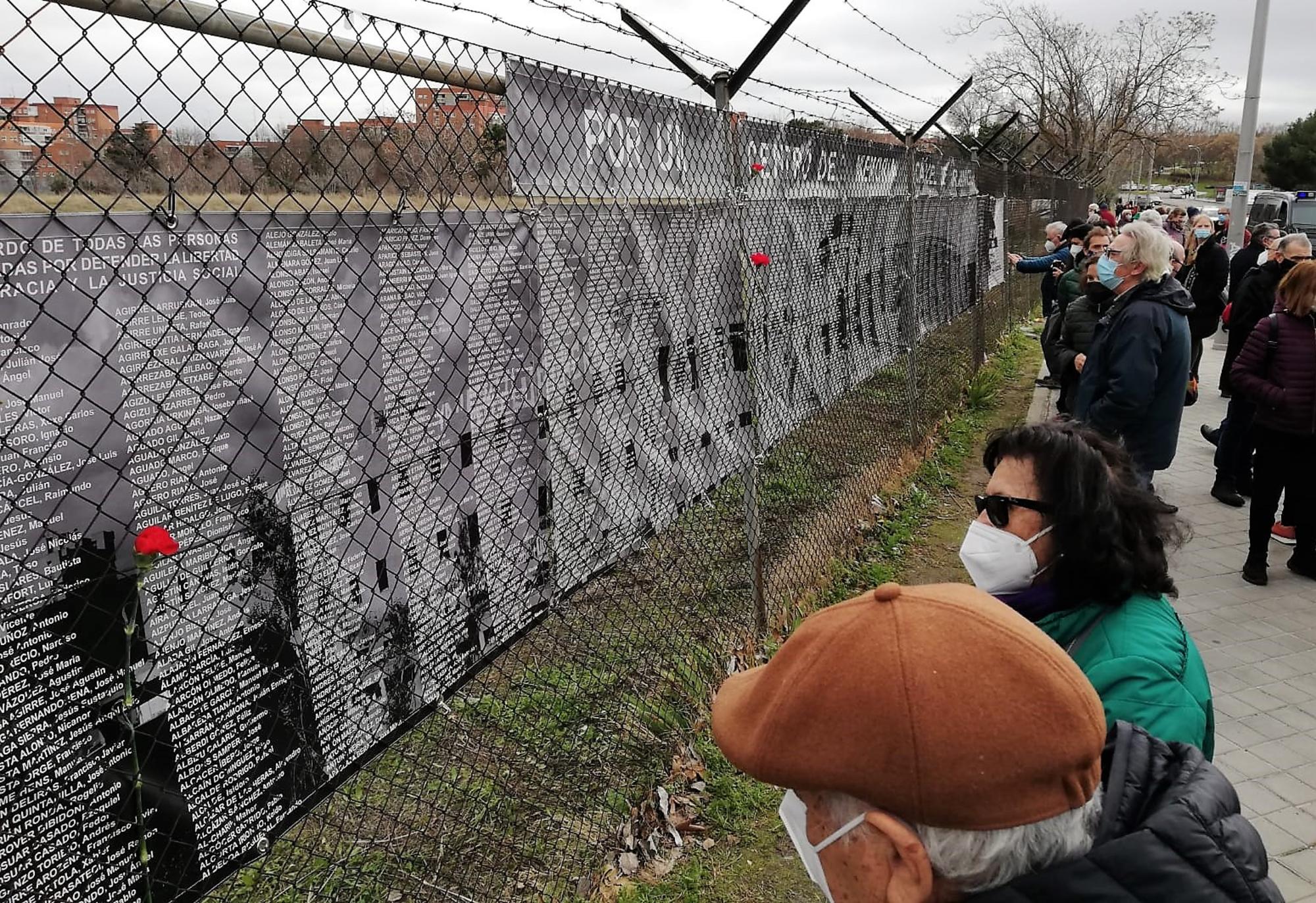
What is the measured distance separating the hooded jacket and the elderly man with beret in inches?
148

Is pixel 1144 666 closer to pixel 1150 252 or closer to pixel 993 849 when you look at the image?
pixel 993 849

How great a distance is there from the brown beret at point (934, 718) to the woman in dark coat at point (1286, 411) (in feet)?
17.3

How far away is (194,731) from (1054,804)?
5.03 ft

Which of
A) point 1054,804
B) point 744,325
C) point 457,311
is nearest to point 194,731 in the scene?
point 457,311

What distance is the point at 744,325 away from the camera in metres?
4.39

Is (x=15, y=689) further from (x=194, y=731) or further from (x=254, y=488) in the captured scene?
(x=254, y=488)

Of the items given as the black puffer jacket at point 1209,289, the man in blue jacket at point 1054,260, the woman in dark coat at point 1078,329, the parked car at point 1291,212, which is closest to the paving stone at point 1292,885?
the woman in dark coat at point 1078,329

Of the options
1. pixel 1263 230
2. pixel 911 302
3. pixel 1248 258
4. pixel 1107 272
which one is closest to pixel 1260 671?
pixel 1107 272

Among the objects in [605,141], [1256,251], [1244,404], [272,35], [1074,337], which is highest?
[272,35]

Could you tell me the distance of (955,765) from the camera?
1121 millimetres

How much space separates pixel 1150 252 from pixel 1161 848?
13.7 feet

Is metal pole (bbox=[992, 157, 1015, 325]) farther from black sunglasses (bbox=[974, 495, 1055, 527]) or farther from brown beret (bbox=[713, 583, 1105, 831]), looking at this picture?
brown beret (bbox=[713, 583, 1105, 831])

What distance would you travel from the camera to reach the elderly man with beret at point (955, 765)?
1.13 m

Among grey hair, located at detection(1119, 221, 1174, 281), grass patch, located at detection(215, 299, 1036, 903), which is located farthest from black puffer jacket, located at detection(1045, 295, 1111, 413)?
grass patch, located at detection(215, 299, 1036, 903)
